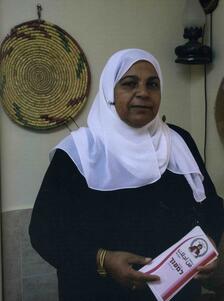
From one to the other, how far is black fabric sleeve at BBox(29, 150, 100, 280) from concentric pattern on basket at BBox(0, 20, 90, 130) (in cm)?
8

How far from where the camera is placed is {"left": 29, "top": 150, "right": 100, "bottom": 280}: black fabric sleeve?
54 cm

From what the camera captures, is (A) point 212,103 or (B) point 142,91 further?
(A) point 212,103

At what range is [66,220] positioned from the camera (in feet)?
1.79

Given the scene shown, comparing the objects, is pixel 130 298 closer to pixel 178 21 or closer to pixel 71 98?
pixel 71 98

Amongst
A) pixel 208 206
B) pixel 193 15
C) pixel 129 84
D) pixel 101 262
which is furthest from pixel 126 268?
pixel 193 15

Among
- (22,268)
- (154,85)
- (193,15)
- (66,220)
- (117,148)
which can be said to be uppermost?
(193,15)

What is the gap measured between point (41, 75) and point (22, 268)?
1.14 ft

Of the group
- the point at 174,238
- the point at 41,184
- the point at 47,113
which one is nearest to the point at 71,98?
the point at 47,113

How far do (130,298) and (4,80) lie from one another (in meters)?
0.43

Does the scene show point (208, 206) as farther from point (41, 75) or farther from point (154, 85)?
point (41, 75)

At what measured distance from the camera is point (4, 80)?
1.87 ft

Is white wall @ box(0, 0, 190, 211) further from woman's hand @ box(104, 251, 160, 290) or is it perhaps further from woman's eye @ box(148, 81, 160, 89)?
woman's hand @ box(104, 251, 160, 290)

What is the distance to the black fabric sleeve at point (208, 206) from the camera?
0.59 meters

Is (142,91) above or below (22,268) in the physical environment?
above
